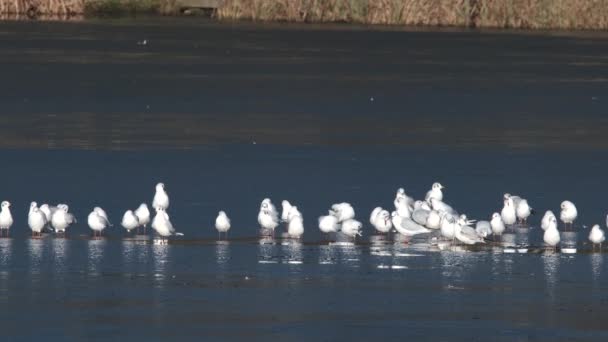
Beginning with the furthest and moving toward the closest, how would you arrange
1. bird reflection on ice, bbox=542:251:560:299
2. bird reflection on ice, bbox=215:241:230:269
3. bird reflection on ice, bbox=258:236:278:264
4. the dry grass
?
the dry grass, bird reflection on ice, bbox=258:236:278:264, bird reflection on ice, bbox=215:241:230:269, bird reflection on ice, bbox=542:251:560:299

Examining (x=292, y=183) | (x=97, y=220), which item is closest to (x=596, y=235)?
(x=97, y=220)

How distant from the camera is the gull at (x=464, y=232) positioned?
41.5 ft

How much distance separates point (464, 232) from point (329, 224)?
1.04m

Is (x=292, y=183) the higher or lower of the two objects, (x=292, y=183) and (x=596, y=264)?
the higher

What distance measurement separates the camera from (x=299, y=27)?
159 feet

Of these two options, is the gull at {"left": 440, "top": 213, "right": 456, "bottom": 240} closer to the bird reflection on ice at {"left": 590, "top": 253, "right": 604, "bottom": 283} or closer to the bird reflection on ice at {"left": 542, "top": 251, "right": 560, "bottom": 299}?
the bird reflection on ice at {"left": 542, "top": 251, "right": 560, "bottom": 299}

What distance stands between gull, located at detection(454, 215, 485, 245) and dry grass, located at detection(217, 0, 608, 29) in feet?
121

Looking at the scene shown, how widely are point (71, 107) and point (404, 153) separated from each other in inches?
248

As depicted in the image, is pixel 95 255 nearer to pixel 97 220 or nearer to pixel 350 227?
pixel 97 220

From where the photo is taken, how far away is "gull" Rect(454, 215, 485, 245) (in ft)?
41.5

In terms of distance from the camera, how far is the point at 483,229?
42.2 feet

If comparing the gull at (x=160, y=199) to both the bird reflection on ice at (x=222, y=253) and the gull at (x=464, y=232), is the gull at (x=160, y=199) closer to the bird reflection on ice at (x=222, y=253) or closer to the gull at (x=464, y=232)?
the bird reflection on ice at (x=222, y=253)

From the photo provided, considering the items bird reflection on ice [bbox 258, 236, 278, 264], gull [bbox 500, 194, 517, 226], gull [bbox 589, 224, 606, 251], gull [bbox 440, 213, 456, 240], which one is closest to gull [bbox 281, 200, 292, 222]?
bird reflection on ice [bbox 258, 236, 278, 264]

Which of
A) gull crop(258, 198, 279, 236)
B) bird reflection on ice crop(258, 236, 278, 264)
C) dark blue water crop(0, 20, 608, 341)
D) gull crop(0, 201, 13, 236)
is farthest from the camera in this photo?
gull crop(258, 198, 279, 236)
